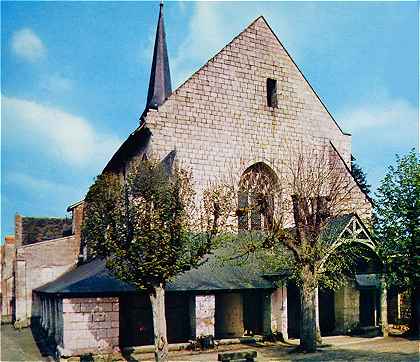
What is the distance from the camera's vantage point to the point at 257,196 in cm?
1683

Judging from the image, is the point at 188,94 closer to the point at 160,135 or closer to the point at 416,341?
the point at 160,135

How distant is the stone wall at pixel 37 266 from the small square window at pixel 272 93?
15804 millimetres

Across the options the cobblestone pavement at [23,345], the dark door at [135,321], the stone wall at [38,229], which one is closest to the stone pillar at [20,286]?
the cobblestone pavement at [23,345]

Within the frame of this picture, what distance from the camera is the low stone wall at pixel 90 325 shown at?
14859 mm

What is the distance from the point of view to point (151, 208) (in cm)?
1267

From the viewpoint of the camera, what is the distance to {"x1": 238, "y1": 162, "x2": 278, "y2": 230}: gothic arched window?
651 inches

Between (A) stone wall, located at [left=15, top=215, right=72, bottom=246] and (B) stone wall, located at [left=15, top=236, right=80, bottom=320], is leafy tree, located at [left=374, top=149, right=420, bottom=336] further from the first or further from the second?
(A) stone wall, located at [left=15, top=215, right=72, bottom=246]

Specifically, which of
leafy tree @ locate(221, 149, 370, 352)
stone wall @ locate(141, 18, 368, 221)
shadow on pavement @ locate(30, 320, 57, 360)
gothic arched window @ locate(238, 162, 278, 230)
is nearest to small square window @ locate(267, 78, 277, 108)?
stone wall @ locate(141, 18, 368, 221)

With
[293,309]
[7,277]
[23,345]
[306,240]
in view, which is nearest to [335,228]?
[306,240]

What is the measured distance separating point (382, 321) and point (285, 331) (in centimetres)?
402

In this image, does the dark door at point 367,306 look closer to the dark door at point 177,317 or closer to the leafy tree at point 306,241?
the leafy tree at point 306,241

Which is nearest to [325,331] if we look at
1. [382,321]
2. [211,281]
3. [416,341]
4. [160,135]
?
[382,321]

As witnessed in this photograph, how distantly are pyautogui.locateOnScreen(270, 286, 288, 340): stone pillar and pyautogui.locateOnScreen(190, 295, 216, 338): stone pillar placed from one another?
8.90ft

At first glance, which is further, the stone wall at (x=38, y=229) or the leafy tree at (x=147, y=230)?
the stone wall at (x=38, y=229)
